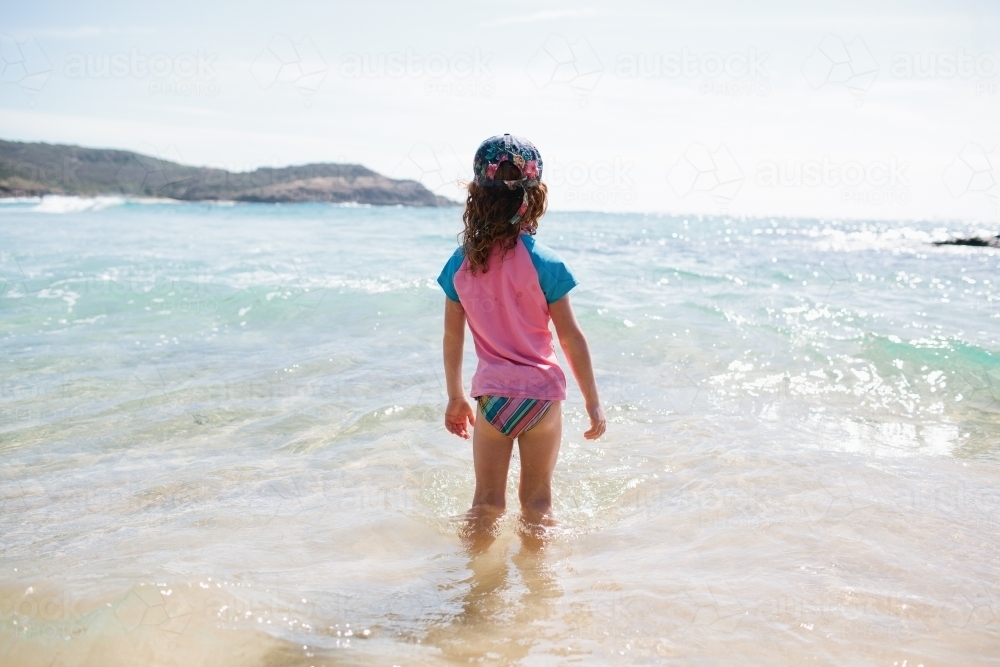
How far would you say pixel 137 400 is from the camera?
5.73 metres

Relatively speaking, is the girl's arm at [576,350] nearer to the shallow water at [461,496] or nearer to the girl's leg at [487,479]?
the girl's leg at [487,479]

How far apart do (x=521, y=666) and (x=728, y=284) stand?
11819 mm

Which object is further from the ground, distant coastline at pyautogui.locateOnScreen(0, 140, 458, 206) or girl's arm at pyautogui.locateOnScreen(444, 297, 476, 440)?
distant coastline at pyautogui.locateOnScreen(0, 140, 458, 206)

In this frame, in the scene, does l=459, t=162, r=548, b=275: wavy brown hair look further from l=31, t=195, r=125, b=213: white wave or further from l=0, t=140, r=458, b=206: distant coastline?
l=0, t=140, r=458, b=206: distant coastline

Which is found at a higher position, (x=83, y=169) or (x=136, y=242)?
(x=83, y=169)

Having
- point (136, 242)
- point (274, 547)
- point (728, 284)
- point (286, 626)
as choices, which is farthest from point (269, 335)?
point (136, 242)

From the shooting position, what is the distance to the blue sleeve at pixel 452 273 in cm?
319

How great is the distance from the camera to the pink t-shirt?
3092 millimetres

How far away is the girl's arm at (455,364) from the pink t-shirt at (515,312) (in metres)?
0.07

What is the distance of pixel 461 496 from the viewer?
13.6 ft

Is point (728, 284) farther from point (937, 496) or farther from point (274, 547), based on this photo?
point (274, 547)

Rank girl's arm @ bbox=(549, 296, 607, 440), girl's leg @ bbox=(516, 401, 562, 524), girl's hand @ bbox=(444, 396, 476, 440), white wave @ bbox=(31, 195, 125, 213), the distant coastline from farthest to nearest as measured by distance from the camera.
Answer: the distant coastline
white wave @ bbox=(31, 195, 125, 213)
girl's hand @ bbox=(444, 396, 476, 440)
girl's leg @ bbox=(516, 401, 562, 524)
girl's arm @ bbox=(549, 296, 607, 440)

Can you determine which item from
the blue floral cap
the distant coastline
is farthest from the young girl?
the distant coastline

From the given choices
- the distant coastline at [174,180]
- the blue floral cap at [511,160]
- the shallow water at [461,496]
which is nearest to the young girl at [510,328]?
the blue floral cap at [511,160]
